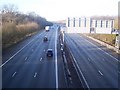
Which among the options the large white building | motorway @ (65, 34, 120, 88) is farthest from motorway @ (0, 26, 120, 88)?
the large white building

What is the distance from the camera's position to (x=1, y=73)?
107 ft

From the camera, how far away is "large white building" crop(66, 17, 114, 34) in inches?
1624

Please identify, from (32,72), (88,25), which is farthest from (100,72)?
(88,25)

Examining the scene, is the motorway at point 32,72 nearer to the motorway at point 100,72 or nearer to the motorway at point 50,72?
the motorway at point 50,72

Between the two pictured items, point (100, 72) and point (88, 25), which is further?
point (88, 25)

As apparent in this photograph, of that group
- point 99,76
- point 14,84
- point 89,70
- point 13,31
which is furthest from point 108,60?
point 13,31

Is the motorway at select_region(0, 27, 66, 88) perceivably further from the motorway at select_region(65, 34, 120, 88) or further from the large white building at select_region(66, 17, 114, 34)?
the large white building at select_region(66, 17, 114, 34)

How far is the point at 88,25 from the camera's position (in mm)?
41938

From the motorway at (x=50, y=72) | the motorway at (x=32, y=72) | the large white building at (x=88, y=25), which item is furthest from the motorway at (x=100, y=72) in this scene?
the large white building at (x=88, y=25)

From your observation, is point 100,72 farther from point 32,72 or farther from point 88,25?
point 88,25

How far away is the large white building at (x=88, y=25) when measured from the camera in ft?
135

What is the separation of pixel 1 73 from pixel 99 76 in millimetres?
11178

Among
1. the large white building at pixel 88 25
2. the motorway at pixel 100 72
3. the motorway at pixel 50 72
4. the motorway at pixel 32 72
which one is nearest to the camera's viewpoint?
the motorway at pixel 32 72

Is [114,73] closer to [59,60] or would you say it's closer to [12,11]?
[59,60]
